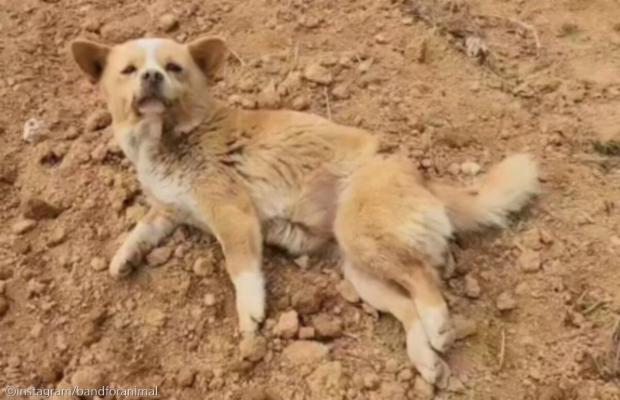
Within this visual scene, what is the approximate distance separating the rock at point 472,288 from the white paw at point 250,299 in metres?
0.80

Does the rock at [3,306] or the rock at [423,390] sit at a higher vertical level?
the rock at [3,306]

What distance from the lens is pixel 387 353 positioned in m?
3.31

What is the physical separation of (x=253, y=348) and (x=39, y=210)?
1231 mm

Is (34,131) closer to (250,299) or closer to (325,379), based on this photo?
(250,299)

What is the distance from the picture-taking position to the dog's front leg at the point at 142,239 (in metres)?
3.63

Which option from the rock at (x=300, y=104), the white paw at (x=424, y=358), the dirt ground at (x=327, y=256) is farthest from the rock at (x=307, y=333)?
the rock at (x=300, y=104)

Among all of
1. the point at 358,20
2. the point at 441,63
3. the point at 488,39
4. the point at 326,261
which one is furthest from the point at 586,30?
the point at 326,261

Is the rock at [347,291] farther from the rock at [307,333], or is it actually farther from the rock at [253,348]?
the rock at [253,348]

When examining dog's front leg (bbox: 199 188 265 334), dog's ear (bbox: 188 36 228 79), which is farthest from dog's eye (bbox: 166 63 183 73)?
dog's front leg (bbox: 199 188 265 334)

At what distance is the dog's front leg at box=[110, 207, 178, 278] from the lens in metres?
3.63

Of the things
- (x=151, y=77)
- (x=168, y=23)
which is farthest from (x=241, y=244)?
(x=168, y=23)

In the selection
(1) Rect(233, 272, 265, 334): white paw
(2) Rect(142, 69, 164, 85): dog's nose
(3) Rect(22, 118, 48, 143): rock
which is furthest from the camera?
(3) Rect(22, 118, 48, 143): rock

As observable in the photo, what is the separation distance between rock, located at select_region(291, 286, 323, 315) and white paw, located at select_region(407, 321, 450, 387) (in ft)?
1.30

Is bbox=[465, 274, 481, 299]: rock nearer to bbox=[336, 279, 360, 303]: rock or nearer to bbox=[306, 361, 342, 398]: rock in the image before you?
bbox=[336, 279, 360, 303]: rock
